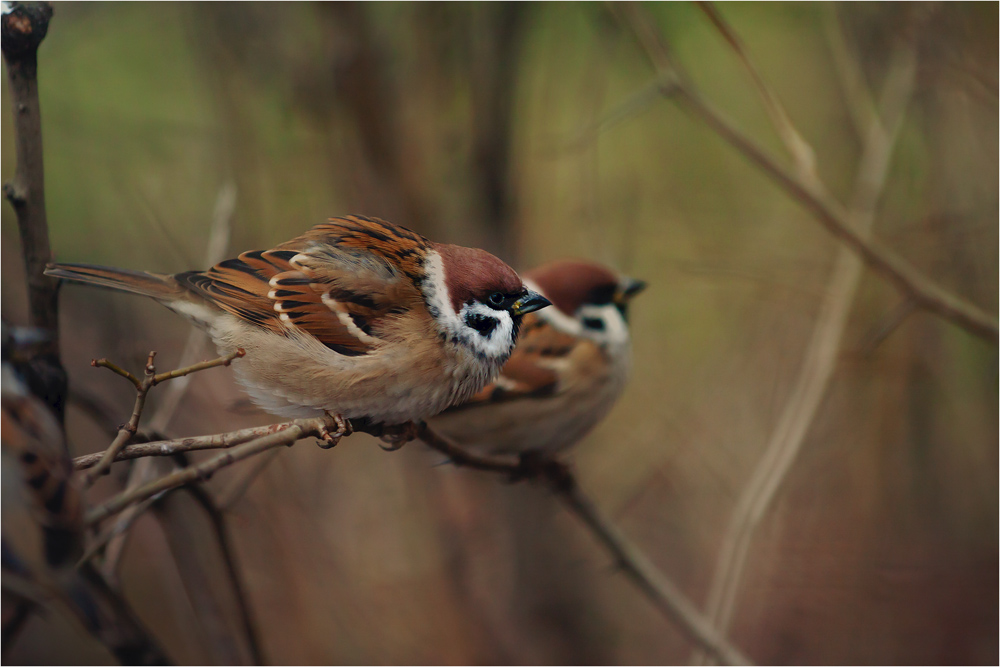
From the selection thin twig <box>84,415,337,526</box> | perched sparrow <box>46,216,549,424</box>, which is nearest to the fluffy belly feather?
perched sparrow <box>46,216,549,424</box>

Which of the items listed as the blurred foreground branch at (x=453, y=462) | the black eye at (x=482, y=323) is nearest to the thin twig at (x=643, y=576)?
the blurred foreground branch at (x=453, y=462)

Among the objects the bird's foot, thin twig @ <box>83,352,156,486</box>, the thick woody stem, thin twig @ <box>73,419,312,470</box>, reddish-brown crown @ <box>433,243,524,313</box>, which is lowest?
the bird's foot

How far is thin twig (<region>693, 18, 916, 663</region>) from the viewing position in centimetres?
259

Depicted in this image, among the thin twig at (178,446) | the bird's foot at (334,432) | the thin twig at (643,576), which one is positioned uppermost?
the thin twig at (178,446)

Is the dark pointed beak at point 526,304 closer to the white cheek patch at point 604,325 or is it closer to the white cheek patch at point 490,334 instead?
the white cheek patch at point 490,334

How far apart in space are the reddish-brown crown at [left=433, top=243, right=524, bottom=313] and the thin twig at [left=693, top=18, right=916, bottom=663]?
50.0 inches

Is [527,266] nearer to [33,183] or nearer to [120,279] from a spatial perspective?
[120,279]

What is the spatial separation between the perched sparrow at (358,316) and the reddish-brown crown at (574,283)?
4.15ft

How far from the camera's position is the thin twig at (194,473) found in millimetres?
1235

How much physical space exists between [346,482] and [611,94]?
318 centimetres

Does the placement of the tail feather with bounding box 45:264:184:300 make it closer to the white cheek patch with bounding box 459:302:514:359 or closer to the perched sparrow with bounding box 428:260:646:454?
the white cheek patch with bounding box 459:302:514:359

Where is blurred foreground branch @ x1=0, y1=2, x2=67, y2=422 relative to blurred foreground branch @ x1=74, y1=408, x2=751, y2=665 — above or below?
above

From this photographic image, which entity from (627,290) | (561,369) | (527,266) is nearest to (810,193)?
(627,290)

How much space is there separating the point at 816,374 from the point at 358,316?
181cm
